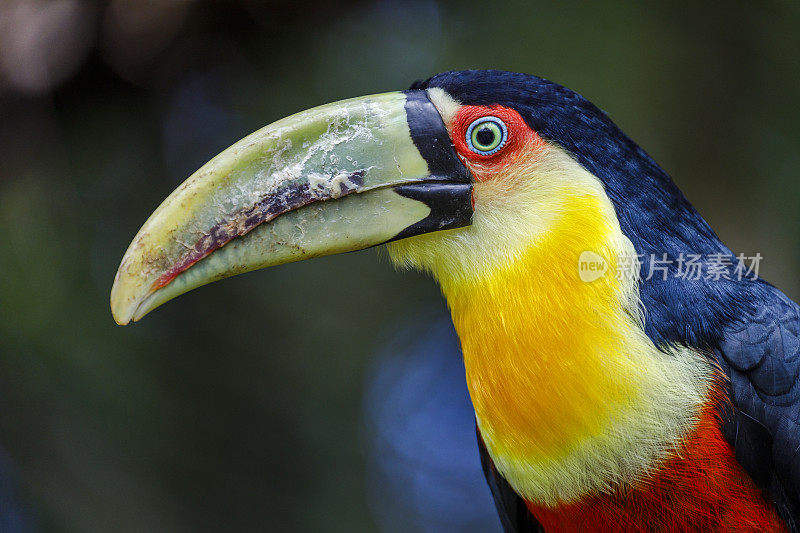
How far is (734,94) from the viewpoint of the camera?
5.57m

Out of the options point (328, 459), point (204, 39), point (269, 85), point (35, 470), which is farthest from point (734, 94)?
point (35, 470)

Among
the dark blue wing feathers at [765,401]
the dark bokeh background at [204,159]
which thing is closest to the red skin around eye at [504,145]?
the dark blue wing feathers at [765,401]

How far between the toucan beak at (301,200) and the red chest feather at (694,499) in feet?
3.25

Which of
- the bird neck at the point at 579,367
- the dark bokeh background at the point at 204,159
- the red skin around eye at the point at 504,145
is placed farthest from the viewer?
the dark bokeh background at the point at 204,159

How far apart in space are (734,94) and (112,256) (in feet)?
16.5

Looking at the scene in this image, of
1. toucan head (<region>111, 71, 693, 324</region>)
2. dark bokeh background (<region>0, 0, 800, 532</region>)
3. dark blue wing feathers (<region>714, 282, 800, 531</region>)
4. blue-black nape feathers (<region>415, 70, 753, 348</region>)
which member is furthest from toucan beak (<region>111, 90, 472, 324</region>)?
dark bokeh background (<region>0, 0, 800, 532</region>)

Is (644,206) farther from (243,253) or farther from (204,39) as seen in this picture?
(204,39)

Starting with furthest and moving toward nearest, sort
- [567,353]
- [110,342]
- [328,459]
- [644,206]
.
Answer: [328,459] < [110,342] < [644,206] < [567,353]

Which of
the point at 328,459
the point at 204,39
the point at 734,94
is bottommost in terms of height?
the point at 328,459

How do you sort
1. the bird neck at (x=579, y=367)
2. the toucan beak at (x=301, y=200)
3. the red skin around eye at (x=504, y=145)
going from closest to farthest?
the bird neck at (x=579, y=367), the toucan beak at (x=301, y=200), the red skin around eye at (x=504, y=145)

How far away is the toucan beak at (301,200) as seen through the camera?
2217 mm

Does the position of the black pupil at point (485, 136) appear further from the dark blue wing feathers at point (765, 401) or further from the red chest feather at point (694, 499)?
the red chest feather at point (694, 499)

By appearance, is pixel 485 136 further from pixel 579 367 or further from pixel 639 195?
pixel 579 367

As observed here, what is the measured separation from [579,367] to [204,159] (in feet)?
16.0
